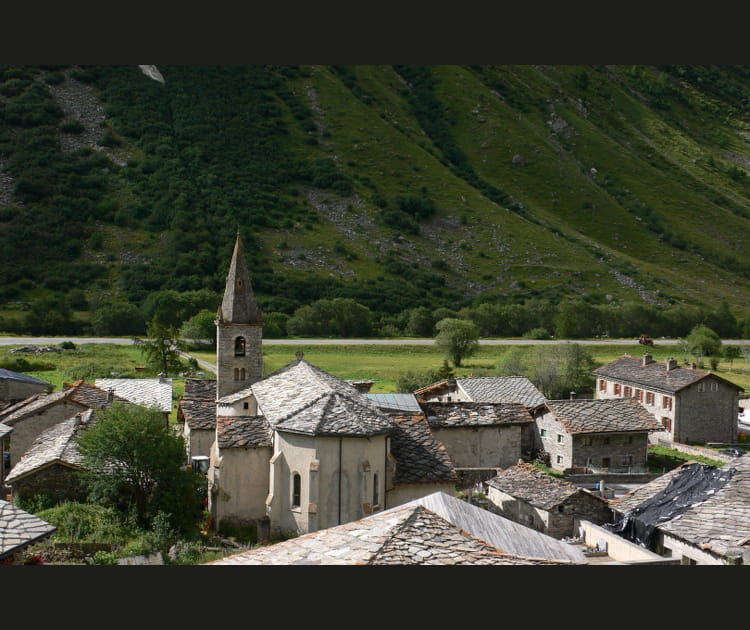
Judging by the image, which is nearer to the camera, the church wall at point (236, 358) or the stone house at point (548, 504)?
the stone house at point (548, 504)

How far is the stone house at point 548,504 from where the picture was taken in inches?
1209

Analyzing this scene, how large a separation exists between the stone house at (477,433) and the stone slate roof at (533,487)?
5030 mm

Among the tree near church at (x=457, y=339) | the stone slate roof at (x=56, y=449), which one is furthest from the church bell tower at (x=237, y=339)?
the tree near church at (x=457, y=339)

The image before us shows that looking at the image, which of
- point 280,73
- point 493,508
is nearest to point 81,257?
point 280,73

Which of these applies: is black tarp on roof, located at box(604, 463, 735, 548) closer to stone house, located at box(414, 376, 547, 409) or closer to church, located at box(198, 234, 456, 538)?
church, located at box(198, 234, 456, 538)

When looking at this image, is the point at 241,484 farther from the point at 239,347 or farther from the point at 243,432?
the point at 239,347

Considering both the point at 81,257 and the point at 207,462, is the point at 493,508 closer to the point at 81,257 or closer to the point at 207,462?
the point at 207,462

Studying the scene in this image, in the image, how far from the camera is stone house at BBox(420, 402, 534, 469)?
40.7m

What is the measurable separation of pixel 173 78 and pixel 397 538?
173m

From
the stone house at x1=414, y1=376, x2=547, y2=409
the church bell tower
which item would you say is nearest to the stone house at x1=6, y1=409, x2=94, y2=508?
the church bell tower

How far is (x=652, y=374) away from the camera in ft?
196

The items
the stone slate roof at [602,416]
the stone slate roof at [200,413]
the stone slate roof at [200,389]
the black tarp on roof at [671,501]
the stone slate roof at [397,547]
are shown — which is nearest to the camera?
the stone slate roof at [397,547]

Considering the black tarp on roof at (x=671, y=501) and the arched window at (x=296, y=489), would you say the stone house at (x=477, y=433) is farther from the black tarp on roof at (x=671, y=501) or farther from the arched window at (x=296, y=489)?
the arched window at (x=296, y=489)

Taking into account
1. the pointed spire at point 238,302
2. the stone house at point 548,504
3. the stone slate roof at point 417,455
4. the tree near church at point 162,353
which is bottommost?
the stone house at point 548,504
